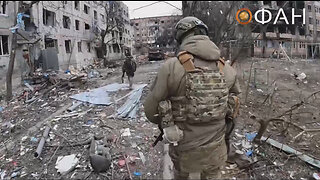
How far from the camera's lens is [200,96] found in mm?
1597

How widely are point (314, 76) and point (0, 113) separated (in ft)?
39.4

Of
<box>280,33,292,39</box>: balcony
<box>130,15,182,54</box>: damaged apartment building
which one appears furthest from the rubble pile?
<box>130,15,182,54</box>: damaged apartment building

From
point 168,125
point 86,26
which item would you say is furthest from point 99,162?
point 86,26

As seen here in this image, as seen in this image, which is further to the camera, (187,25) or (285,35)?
(285,35)

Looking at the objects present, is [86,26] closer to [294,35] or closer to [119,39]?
[119,39]

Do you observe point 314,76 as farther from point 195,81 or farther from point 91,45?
point 91,45

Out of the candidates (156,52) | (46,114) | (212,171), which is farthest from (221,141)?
(156,52)

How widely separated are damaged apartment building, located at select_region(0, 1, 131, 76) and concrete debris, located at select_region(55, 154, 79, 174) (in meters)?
6.50

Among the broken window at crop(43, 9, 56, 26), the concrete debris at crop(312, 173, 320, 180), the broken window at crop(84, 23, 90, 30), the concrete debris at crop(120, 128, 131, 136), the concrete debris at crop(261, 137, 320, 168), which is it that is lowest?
the concrete debris at crop(312, 173, 320, 180)

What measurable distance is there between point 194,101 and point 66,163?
8.13 feet

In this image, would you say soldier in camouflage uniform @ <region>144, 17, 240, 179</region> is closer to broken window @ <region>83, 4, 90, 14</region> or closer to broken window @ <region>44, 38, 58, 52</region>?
broken window @ <region>44, 38, 58, 52</region>

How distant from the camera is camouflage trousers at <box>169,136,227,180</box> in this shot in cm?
170

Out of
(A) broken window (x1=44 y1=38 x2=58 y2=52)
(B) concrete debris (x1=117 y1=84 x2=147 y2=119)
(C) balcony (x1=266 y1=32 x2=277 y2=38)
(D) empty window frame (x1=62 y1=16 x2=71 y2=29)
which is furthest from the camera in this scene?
(C) balcony (x1=266 y1=32 x2=277 y2=38)

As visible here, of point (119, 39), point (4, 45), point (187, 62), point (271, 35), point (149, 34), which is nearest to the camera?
point (187, 62)
